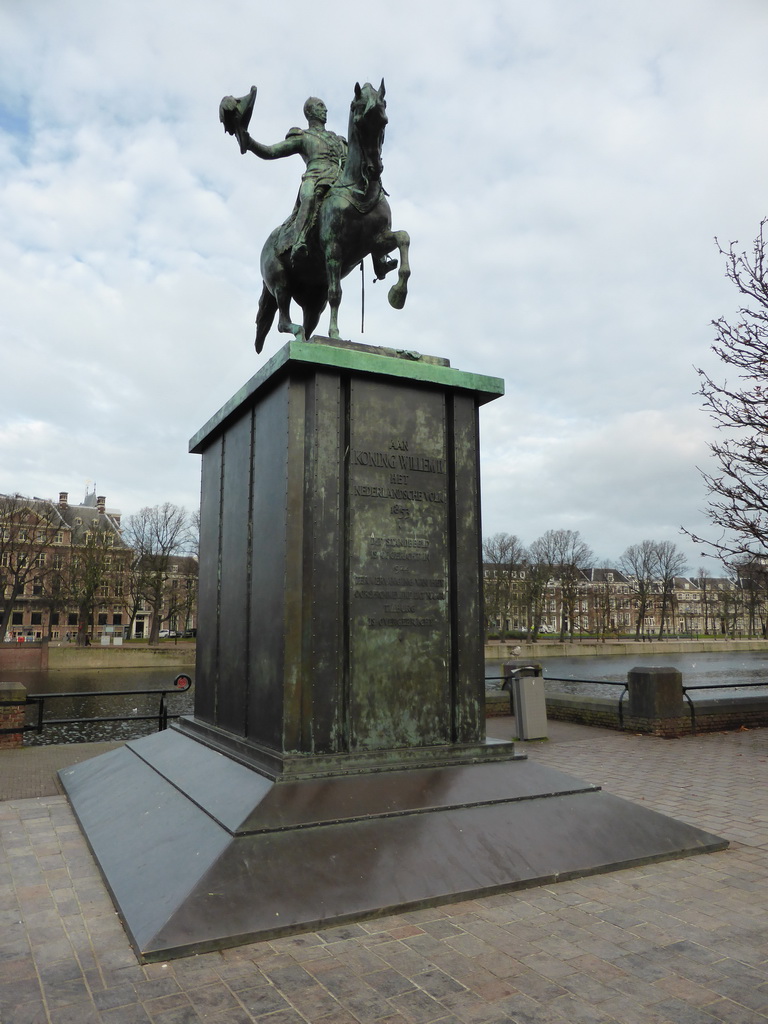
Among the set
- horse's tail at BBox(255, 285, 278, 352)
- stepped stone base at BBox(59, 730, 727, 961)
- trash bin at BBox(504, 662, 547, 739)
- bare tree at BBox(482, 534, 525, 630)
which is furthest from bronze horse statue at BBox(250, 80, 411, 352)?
bare tree at BBox(482, 534, 525, 630)

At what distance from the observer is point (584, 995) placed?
3.24m

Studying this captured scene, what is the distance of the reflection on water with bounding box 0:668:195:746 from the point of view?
17.2m

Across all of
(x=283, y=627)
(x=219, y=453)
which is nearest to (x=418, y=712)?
(x=283, y=627)

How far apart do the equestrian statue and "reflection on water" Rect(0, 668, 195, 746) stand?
20.1 feet

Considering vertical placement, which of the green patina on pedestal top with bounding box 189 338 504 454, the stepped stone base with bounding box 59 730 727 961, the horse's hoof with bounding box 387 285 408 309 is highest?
the horse's hoof with bounding box 387 285 408 309

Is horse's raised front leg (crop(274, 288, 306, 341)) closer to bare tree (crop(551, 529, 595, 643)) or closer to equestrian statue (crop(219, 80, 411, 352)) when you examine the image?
equestrian statue (crop(219, 80, 411, 352))

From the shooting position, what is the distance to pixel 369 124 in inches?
226

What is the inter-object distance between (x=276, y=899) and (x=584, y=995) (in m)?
1.63

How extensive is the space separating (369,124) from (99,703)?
Answer: 25.3m

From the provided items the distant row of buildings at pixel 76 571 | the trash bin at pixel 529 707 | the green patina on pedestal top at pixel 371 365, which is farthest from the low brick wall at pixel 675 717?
the distant row of buildings at pixel 76 571

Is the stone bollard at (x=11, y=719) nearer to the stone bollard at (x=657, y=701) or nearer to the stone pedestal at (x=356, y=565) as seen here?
the stone pedestal at (x=356, y=565)

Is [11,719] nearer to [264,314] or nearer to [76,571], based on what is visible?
[264,314]

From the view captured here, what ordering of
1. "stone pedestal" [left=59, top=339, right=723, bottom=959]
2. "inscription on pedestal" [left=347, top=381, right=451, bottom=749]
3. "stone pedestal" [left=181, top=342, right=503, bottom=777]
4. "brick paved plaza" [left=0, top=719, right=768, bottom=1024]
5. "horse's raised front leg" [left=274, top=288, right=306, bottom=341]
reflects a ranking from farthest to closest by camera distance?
"horse's raised front leg" [left=274, top=288, right=306, bottom=341], "inscription on pedestal" [left=347, top=381, right=451, bottom=749], "stone pedestal" [left=181, top=342, right=503, bottom=777], "stone pedestal" [left=59, top=339, right=723, bottom=959], "brick paved plaza" [left=0, top=719, right=768, bottom=1024]

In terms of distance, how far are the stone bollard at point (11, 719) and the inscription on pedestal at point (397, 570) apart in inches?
302
